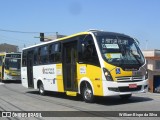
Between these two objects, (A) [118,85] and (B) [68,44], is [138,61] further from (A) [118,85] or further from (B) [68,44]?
(B) [68,44]

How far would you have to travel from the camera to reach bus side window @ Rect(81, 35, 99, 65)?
13.8 metres

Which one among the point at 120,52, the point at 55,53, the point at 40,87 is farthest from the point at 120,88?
the point at 40,87

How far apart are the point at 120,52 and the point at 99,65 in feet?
3.36

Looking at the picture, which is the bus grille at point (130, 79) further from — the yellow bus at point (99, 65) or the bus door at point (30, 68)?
the bus door at point (30, 68)

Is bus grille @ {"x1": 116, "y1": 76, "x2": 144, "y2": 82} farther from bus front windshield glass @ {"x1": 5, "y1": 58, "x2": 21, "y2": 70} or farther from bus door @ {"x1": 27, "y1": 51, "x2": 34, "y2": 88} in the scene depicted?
bus front windshield glass @ {"x1": 5, "y1": 58, "x2": 21, "y2": 70}

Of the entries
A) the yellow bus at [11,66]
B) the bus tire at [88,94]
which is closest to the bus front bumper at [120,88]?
the bus tire at [88,94]

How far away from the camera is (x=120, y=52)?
13789 mm

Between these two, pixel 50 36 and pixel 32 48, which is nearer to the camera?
pixel 32 48

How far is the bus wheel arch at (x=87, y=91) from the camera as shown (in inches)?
557

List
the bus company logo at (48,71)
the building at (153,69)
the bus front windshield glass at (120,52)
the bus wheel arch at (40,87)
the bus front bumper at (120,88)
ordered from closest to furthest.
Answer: the bus front bumper at (120,88)
the bus front windshield glass at (120,52)
the bus company logo at (48,71)
the bus wheel arch at (40,87)
the building at (153,69)

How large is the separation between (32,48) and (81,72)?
7.13 m

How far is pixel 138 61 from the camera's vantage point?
1406cm

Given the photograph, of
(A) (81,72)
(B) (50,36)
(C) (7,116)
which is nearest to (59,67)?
(A) (81,72)

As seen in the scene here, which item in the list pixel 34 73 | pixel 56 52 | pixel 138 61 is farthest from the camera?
pixel 34 73
